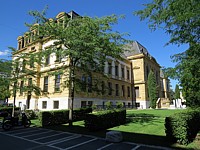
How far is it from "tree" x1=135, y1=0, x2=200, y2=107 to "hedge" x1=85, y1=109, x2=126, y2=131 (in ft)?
19.4

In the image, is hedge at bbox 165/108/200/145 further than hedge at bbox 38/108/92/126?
No

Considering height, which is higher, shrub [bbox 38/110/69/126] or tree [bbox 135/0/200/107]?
tree [bbox 135/0/200/107]

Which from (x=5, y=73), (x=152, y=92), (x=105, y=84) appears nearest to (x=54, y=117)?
(x=5, y=73)

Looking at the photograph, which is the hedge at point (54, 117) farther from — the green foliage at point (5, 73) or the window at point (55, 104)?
the window at point (55, 104)

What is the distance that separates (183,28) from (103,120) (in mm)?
7738

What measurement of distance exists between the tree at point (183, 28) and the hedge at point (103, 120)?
5901mm

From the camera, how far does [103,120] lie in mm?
11617

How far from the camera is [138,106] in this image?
133 feet

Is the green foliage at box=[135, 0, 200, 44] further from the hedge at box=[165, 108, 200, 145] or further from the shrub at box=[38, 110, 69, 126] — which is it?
the shrub at box=[38, 110, 69, 126]

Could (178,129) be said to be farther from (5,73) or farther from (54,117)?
(5,73)

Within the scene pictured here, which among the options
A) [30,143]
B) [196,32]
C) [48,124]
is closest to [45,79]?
[48,124]

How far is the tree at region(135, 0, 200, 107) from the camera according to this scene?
6133 mm

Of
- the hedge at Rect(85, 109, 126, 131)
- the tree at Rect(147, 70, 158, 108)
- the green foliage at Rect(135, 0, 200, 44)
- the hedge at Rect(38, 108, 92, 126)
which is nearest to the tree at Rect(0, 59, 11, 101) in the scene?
the hedge at Rect(38, 108, 92, 126)

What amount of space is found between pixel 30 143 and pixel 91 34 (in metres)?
8.27
